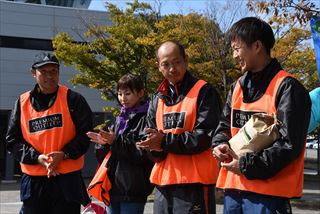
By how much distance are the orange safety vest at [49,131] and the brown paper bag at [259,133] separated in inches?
75.2

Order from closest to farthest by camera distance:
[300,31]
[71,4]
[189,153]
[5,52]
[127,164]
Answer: [189,153]
[127,164]
[300,31]
[5,52]
[71,4]

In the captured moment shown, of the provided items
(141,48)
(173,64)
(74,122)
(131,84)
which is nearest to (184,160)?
(173,64)

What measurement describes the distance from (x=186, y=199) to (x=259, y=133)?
835 millimetres

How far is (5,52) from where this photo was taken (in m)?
22.3

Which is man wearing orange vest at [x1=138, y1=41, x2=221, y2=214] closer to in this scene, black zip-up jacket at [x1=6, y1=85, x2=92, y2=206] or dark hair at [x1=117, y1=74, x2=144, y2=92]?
dark hair at [x1=117, y1=74, x2=144, y2=92]

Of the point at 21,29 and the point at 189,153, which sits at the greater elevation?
the point at 21,29

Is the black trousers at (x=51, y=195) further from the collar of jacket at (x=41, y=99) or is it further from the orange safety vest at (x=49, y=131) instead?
the collar of jacket at (x=41, y=99)

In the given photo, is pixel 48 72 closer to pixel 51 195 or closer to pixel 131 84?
pixel 131 84

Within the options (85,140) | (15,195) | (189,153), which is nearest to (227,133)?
(189,153)

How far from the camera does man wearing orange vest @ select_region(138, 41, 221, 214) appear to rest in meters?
3.07

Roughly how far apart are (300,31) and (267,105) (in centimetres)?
1098

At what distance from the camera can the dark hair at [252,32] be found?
2.70 meters

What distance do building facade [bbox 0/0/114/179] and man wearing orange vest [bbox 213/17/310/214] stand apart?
64.0ft

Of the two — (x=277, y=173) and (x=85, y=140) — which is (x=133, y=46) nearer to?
(x=85, y=140)
